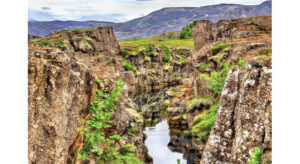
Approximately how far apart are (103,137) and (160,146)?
48.7 ft

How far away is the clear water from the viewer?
20234mm

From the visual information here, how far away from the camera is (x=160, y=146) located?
23094 millimetres

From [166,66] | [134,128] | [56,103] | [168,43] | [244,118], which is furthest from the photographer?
[168,43]

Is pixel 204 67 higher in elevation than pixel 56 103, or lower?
higher

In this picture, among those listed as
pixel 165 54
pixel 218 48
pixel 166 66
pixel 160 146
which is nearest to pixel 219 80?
pixel 218 48

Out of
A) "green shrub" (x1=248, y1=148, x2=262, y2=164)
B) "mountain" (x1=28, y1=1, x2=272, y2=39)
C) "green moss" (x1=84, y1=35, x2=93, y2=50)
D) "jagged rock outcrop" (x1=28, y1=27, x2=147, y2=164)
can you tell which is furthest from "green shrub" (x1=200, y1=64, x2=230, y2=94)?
"green moss" (x1=84, y1=35, x2=93, y2=50)

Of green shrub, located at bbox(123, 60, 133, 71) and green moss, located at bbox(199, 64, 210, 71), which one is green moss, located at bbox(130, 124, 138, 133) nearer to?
green moss, located at bbox(199, 64, 210, 71)

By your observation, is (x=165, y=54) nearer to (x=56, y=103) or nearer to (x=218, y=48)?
(x=218, y=48)

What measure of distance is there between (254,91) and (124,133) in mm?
6445

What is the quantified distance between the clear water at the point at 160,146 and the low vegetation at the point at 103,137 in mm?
9717
